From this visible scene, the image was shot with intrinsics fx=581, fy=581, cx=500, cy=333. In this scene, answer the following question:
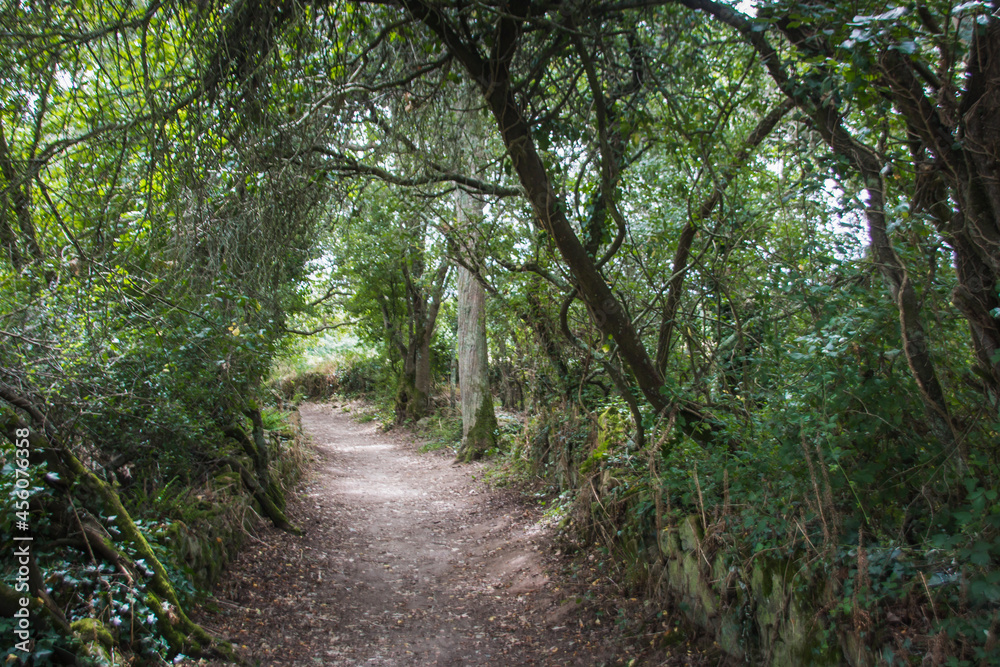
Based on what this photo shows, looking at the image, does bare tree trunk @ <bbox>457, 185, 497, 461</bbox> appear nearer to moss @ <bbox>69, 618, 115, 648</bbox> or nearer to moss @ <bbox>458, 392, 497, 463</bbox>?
moss @ <bbox>458, 392, 497, 463</bbox>

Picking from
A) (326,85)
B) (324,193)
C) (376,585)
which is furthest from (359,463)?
(326,85)

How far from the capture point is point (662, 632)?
12.9ft

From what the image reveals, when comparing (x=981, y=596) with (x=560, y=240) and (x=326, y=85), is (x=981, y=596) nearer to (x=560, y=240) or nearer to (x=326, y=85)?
(x=560, y=240)

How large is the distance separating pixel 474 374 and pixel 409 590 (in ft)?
19.6

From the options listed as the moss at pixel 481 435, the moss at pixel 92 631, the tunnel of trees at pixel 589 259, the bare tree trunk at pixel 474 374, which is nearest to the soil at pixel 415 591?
the tunnel of trees at pixel 589 259

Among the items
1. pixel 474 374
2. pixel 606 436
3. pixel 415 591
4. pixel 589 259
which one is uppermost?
pixel 589 259

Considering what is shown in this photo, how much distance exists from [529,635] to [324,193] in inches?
149

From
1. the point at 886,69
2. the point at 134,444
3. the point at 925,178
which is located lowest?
the point at 134,444

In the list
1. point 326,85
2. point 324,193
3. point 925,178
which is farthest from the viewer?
point 324,193

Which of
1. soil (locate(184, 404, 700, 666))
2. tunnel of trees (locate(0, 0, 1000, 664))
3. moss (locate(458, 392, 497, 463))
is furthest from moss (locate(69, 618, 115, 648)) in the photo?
moss (locate(458, 392, 497, 463))

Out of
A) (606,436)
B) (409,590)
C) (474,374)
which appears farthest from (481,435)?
(409,590)

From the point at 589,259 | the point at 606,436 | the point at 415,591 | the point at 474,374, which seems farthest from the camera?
the point at 474,374

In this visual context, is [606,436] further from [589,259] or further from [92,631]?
[92,631]

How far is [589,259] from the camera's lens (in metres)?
4.34
